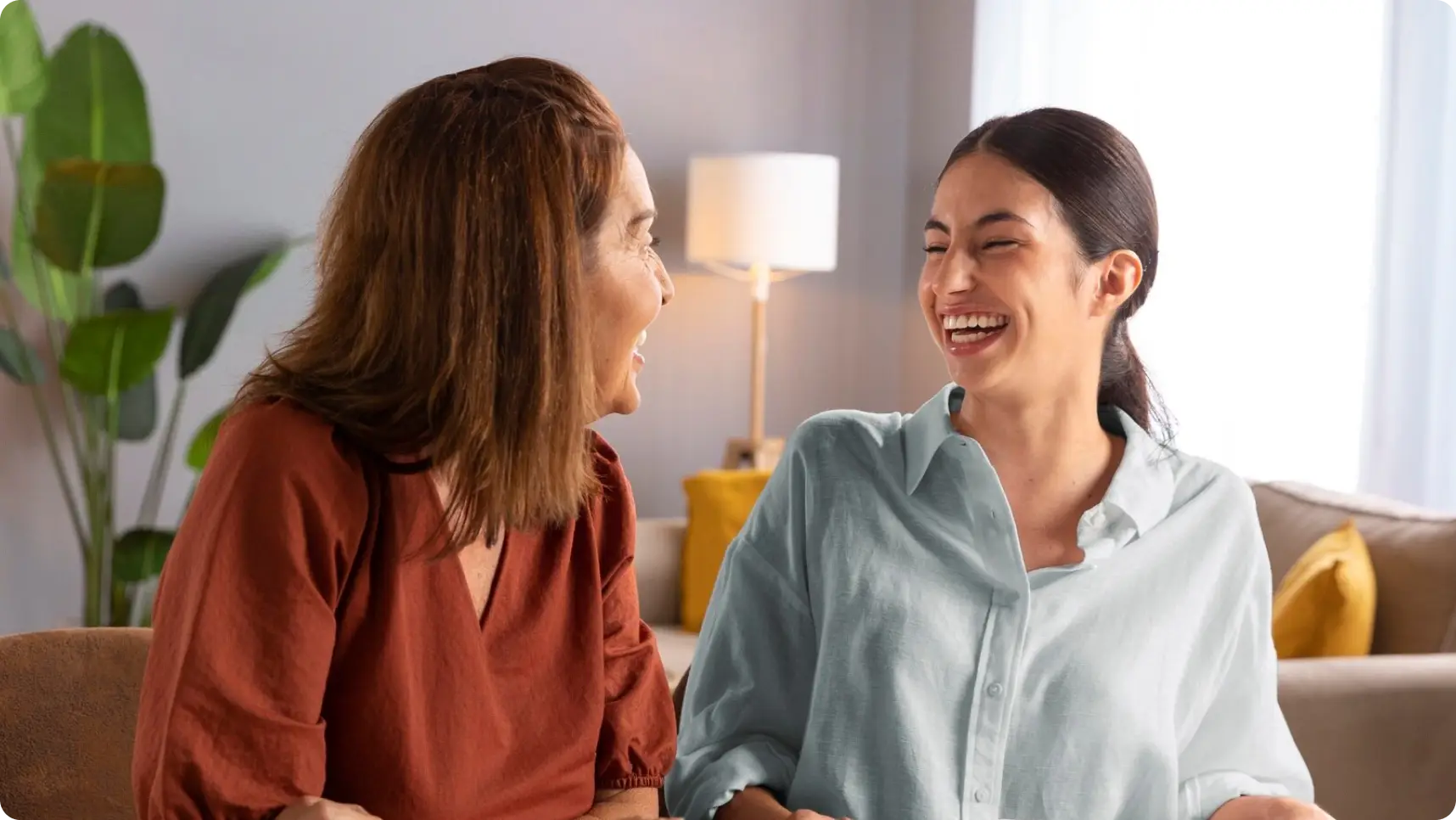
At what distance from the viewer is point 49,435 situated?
383 cm

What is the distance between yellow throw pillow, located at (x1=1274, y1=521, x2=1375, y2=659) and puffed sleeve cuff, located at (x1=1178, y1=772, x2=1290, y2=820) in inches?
41.7

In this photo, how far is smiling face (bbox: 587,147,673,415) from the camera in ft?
4.04

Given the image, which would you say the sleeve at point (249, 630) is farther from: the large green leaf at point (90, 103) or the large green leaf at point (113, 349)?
the large green leaf at point (90, 103)

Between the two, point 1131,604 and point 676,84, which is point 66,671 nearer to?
point 1131,604

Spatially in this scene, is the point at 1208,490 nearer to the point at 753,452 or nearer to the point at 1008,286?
the point at 1008,286

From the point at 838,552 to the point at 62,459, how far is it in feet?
10.1

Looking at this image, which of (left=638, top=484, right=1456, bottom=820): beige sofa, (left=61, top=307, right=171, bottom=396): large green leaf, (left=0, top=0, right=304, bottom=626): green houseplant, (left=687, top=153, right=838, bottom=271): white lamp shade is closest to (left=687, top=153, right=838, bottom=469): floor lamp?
(left=687, top=153, right=838, bottom=271): white lamp shade

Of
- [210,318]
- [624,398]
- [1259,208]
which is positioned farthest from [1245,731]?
Answer: [210,318]

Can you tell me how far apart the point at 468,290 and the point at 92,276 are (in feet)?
9.93

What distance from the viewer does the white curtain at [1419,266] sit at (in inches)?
126

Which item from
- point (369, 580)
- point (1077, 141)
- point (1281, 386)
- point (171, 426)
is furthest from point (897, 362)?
point (369, 580)

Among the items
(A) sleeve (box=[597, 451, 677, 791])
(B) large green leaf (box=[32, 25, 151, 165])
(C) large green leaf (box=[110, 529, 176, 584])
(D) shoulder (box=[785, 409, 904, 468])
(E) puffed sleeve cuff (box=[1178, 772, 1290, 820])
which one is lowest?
(C) large green leaf (box=[110, 529, 176, 584])

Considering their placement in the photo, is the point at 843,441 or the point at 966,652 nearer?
the point at 966,652

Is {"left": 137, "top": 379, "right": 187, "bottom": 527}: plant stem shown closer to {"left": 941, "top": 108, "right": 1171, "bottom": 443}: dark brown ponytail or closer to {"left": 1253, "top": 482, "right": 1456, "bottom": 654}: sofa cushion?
{"left": 1253, "top": 482, "right": 1456, "bottom": 654}: sofa cushion
